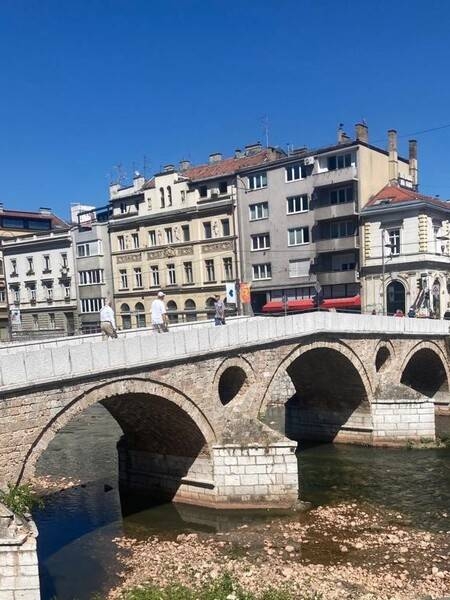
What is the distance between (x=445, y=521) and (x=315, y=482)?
5.24m

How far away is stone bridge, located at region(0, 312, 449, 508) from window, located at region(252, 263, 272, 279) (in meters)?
15.9

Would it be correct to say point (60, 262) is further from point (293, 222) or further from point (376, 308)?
point (376, 308)

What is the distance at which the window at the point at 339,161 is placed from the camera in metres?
37.9

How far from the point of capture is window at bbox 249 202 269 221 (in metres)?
42.1

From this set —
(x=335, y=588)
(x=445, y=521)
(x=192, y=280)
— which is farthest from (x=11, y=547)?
(x=192, y=280)

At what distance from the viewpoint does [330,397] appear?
26.5 m

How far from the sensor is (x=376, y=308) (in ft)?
126

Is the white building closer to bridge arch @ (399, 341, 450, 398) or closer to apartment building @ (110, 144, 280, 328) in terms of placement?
apartment building @ (110, 144, 280, 328)

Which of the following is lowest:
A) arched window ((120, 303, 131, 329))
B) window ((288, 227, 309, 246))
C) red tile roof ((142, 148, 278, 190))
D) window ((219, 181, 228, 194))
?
arched window ((120, 303, 131, 329))

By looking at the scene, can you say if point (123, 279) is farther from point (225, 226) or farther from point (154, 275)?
point (225, 226)

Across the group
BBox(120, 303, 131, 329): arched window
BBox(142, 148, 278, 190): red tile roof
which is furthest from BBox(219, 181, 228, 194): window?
BBox(120, 303, 131, 329): arched window

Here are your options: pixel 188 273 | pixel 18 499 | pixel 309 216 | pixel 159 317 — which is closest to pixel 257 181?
pixel 309 216

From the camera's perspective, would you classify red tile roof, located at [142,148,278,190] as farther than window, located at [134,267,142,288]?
No

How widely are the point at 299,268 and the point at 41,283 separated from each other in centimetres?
2554
